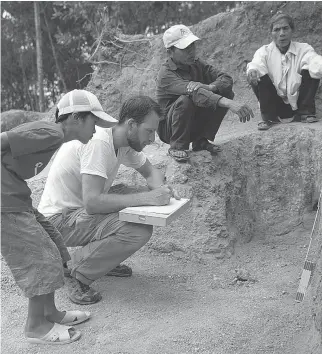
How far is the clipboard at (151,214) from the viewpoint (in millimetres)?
2826

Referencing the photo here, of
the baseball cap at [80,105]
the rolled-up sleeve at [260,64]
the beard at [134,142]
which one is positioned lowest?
the beard at [134,142]

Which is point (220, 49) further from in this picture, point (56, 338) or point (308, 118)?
point (56, 338)

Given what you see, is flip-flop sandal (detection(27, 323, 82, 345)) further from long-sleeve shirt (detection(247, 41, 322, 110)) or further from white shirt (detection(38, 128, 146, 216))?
long-sleeve shirt (detection(247, 41, 322, 110))

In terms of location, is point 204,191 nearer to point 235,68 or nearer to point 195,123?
point 195,123

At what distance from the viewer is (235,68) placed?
6.15 meters

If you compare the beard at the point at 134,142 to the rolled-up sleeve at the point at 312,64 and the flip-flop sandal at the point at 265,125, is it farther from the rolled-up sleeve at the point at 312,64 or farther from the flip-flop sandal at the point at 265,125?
the rolled-up sleeve at the point at 312,64

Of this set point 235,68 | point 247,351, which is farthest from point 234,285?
point 235,68

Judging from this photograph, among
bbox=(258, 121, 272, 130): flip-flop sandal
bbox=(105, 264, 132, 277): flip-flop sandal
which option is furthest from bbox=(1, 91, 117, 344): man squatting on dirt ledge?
bbox=(258, 121, 272, 130): flip-flop sandal

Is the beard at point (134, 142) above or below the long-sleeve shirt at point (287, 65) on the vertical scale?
below

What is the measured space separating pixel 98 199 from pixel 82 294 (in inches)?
22.4

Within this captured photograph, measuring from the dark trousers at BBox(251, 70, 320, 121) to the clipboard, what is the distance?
2.09 metres

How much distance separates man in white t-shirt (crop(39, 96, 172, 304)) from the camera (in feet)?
9.63

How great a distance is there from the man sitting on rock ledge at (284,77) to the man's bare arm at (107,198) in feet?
6.32

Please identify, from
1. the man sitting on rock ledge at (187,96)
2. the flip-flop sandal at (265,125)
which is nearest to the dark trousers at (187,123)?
the man sitting on rock ledge at (187,96)
